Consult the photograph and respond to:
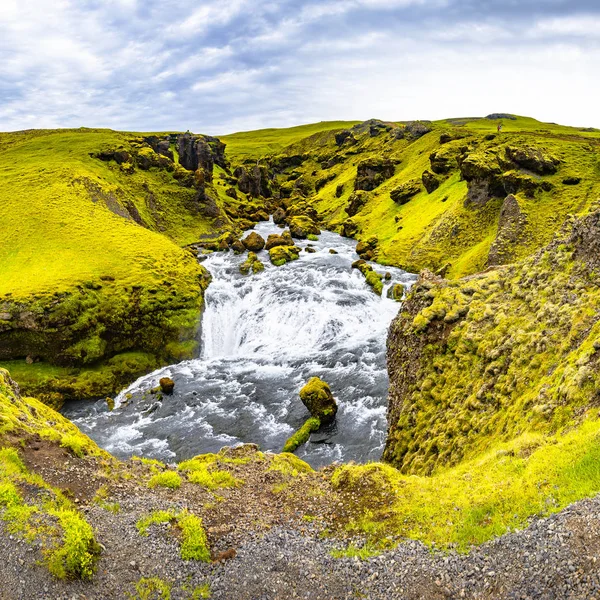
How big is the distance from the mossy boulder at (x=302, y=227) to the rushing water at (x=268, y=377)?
91.3 ft

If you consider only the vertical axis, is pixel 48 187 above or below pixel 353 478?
above

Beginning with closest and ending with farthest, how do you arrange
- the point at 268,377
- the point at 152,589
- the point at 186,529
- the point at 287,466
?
the point at 152,589, the point at 186,529, the point at 287,466, the point at 268,377

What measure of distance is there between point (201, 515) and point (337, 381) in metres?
24.5

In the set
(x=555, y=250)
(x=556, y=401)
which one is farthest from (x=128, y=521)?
(x=555, y=250)

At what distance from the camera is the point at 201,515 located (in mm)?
15117

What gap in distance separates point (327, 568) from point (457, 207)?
2607 inches

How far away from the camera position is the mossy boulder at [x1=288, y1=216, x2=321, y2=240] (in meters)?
90.1

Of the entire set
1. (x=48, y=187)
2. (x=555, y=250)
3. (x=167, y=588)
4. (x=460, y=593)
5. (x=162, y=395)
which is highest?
(x=48, y=187)

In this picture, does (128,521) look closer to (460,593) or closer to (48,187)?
(460,593)

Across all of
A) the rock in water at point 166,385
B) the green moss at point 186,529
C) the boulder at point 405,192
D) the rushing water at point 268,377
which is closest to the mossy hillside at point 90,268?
the rushing water at point 268,377

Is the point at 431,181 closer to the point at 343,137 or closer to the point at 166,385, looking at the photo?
the point at 166,385

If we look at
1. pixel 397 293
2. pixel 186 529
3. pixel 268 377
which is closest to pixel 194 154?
pixel 397 293

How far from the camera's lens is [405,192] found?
92500mm

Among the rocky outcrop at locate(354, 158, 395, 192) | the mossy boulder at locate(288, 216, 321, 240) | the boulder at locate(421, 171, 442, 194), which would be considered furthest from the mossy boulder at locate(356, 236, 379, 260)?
the rocky outcrop at locate(354, 158, 395, 192)
